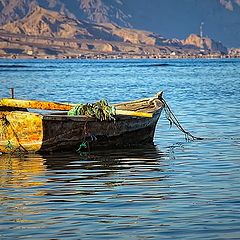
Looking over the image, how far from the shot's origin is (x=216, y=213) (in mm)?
→ 8711

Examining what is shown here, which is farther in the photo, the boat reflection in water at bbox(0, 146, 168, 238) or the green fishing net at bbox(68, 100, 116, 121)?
the green fishing net at bbox(68, 100, 116, 121)

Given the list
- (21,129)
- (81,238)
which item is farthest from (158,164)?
(81,238)

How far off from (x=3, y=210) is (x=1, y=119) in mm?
5828

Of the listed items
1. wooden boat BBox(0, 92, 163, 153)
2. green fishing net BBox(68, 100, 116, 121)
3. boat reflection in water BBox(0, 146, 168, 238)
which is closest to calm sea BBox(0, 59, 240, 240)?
boat reflection in water BBox(0, 146, 168, 238)

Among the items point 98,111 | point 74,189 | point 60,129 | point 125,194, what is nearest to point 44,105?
point 60,129

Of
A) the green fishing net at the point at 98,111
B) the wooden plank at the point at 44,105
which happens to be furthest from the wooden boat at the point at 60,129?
the green fishing net at the point at 98,111

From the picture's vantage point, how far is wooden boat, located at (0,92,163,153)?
47.2 ft

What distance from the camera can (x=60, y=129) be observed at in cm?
1462

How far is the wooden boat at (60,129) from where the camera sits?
14391 mm

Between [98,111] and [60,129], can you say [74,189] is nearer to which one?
[60,129]

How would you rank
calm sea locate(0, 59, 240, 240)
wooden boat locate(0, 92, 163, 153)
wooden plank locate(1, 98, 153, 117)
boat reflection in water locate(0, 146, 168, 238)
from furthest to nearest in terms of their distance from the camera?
wooden plank locate(1, 98, 153, 117)
wooden boat locate(0, 92, 163, 153)
boat reflection in water locate(0, 146, 168, 238)
calm sea locate(0, 59, 240, 240)

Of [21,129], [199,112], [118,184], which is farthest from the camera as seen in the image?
[199,112]

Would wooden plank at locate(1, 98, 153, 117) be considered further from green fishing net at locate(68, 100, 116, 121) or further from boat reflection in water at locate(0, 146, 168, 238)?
boat reflection in water at locate(0, 146, 168, 238)

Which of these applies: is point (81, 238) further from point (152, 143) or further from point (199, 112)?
point (199, 112)
